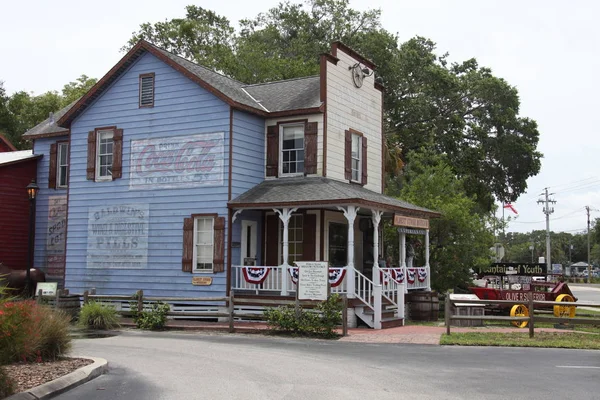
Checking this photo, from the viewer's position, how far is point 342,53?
24094mm

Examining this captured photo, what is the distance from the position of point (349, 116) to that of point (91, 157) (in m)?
9.35

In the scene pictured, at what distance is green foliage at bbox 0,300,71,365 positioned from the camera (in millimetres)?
9984

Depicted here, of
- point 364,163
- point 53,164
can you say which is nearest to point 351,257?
point 364,163

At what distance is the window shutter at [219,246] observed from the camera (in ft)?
70.1

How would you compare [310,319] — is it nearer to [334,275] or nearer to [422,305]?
[334,275]

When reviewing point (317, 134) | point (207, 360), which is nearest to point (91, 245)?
point (317, 134)

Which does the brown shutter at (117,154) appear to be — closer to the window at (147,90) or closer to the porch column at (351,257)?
the window at (147,90)

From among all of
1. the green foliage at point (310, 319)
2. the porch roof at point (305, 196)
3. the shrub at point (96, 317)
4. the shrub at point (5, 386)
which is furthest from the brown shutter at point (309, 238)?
the shrub at point (5, 386)

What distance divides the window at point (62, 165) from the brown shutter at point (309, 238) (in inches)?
416

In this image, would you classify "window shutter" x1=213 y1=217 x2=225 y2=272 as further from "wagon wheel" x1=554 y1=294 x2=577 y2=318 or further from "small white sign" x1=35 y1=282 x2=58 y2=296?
"wagon wheel" x1=554 y1=294 x2=577 y2=318

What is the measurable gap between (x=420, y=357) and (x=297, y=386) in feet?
13.9

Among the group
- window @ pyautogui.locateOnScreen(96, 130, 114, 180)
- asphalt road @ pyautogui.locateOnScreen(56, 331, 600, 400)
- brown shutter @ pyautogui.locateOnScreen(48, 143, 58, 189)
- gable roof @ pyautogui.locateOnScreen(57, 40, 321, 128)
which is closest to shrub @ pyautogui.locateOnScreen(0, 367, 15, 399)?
asphalt road @ pyautogui.locateOnScreen(56, 331, 600, 400)

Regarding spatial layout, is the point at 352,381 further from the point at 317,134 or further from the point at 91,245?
the point at 91,245

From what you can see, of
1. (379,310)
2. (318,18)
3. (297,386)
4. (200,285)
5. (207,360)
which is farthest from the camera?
(318,18)
